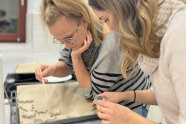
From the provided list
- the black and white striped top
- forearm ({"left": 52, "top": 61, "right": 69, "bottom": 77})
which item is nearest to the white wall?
forearm ({"left": 52, "top": 61, "right": 69, "bottom": 77})

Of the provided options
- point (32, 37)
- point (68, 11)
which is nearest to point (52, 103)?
point (68, 11)

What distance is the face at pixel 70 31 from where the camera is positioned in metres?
0.91

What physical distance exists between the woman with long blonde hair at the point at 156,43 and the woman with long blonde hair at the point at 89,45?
18 centimetres

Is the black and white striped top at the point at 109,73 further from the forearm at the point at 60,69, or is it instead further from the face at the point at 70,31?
the forearm at the point at 60,69

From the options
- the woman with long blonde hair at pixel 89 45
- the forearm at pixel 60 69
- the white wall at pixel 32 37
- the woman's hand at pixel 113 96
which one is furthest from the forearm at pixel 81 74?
the white wall at pixel 32 37

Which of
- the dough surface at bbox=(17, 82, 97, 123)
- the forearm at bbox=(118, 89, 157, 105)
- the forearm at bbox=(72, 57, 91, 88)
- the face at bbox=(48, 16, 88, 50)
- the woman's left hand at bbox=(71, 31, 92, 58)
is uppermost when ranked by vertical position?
the face at bbox=(48, 16, 88, 50)

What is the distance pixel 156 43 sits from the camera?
0.59 metres

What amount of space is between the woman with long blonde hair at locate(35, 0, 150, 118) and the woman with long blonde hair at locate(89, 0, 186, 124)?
183mm

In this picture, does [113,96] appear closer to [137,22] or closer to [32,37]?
[137,22]

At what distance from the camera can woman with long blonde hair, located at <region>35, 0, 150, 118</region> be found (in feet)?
2.84

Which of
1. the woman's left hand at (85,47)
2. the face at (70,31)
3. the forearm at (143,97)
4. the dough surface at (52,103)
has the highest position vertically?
the face at (70,31)

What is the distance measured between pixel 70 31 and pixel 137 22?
41 centimetres

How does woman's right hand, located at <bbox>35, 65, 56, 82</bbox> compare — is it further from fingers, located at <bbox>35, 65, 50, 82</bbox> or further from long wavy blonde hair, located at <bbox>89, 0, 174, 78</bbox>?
long wavy blonde hair, located at <bbox>89, 0, 174, 78</bbox>

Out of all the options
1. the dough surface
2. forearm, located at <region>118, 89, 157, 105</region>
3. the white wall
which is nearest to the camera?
the dough surface
